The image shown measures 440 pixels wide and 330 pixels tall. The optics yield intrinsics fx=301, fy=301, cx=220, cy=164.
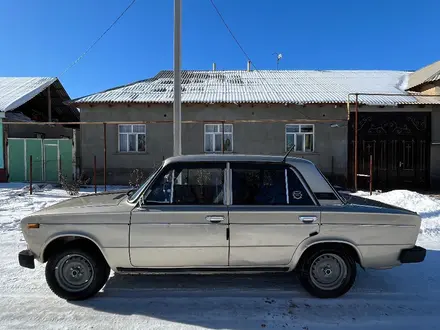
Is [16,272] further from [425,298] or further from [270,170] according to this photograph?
[425,298]

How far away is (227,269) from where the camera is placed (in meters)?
3.27

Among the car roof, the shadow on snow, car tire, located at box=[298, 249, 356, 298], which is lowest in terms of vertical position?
the shadow on snow

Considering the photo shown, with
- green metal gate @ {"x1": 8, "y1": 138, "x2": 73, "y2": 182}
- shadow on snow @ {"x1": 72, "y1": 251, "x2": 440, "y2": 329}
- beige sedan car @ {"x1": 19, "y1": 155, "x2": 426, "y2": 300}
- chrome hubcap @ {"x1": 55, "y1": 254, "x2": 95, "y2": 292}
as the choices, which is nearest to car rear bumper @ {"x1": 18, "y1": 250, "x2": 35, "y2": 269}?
beige sedan car @ {"x1": 19, "y1": 155, "x2": 426, "y2": 300}

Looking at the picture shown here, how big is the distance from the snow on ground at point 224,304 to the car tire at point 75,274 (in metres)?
0.11

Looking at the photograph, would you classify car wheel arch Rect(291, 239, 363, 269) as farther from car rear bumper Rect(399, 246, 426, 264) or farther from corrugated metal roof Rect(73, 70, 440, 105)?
corrugated metal roof Rect(73, 70, 440, 105)

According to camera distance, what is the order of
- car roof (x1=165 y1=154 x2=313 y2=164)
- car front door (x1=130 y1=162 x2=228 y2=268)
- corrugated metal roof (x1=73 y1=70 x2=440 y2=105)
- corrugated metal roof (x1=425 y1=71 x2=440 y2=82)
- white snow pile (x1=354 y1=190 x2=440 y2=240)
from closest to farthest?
1. car front door (x1=130 y1=162 x2=228 y2=268)
2. car roof (x1=165 y1=154 x2=313 y2=164)
3. white snow pile (x1=354 y1=190 x2=440 y2=240)
4. corrugated metal roof (x1=73 y1=70 x2=440 y2=105)
5. corrugated metal roof (x1=425 y1=71 x2=440 y2=82)

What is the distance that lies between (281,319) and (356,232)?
1220 millimetres

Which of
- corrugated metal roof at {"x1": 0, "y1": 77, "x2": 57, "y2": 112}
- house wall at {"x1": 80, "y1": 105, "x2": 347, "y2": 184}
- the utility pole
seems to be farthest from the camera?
corrugated metal roof at {"x1": 0, "y1": 77, "x2": 57, "y2": 112}

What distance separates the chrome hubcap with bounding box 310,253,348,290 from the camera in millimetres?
3352

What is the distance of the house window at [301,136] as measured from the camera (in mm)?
13539

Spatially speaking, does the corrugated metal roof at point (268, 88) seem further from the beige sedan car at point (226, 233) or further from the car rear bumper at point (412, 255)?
the car rear bumper at point (412, 255)

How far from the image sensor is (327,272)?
3.36 meters

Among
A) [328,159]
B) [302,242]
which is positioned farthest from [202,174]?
[328,159]

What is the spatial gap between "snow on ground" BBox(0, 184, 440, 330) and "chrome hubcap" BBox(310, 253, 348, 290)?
0.21m
